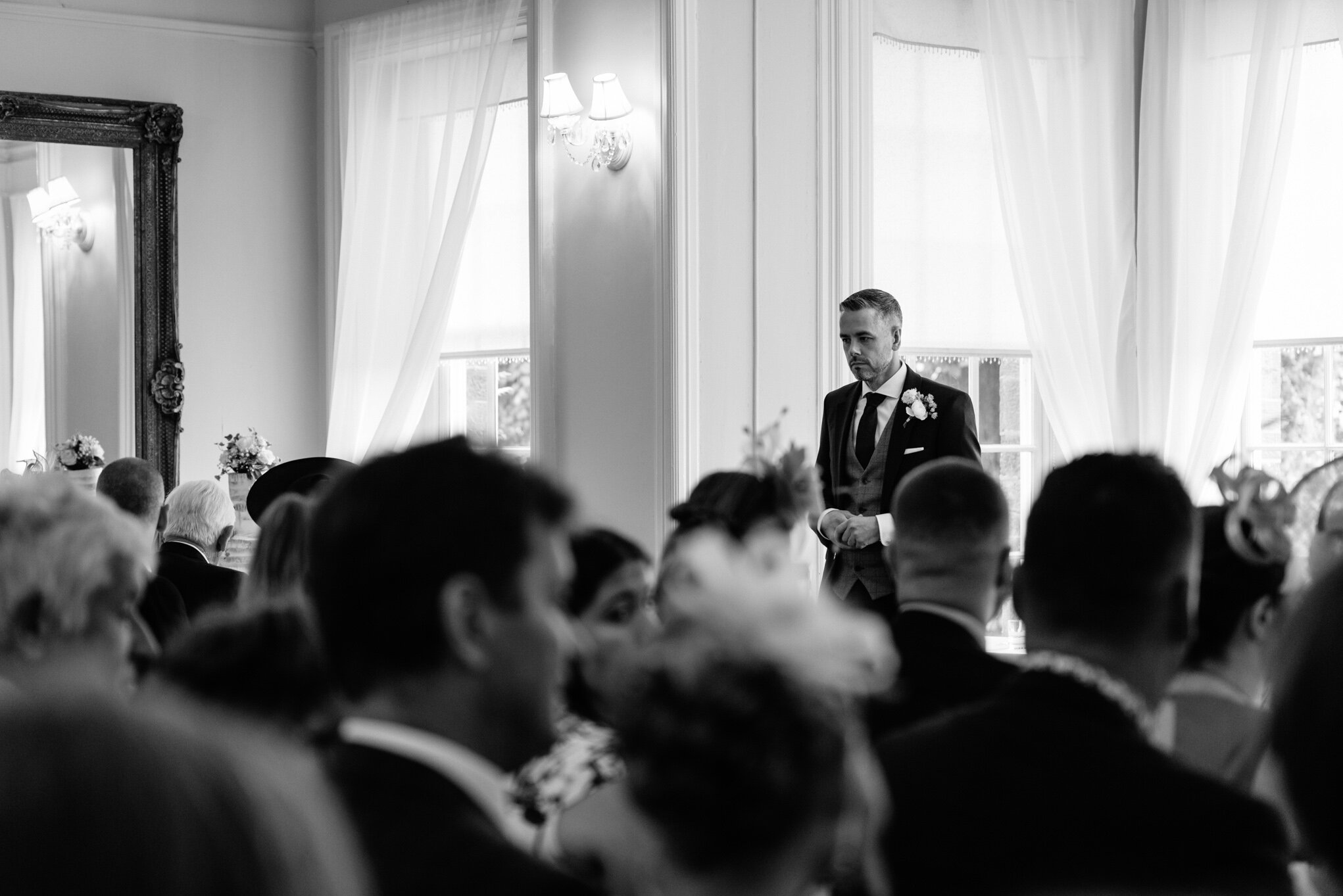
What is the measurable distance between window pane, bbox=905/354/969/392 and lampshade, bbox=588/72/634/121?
5.32 feet

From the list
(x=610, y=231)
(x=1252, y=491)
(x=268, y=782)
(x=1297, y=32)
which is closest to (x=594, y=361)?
(x=610, y=231)

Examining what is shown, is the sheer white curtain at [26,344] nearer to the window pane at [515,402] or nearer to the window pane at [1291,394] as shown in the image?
the window pane at [515,402]

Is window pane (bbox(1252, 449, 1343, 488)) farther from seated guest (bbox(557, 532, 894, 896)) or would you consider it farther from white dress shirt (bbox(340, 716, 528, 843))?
seated guest (bbox(557, 532, 894, 896))

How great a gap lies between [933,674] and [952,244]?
14.2ft

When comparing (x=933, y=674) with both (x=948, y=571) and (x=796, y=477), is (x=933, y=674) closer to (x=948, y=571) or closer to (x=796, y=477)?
(x=948, y=571)

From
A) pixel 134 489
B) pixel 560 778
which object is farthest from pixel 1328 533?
pixel 134 489

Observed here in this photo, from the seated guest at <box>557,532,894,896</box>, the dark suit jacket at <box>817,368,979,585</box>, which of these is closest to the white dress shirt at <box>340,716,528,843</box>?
the seated guest at <box>557,532,894,896</box>

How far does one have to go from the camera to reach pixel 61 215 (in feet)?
23.8

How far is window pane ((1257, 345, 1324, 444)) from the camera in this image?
21.1ft

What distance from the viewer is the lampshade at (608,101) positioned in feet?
19.8

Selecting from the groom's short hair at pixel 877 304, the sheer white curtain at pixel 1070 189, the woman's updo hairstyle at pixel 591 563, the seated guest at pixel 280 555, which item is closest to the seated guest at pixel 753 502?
the woman's updo hairstyle at pixel 591 563

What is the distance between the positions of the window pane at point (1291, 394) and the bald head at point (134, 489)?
459 cm

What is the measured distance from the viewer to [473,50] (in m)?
7.07

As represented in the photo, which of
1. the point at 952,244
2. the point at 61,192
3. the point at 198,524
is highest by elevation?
the point at 61,192
